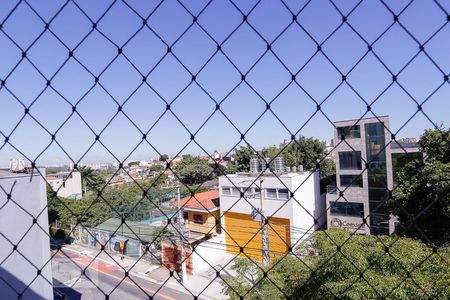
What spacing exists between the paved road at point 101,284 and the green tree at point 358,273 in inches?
122

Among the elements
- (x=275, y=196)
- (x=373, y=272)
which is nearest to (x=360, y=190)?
(x=275, y=196)

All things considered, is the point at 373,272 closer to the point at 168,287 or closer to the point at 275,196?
the point at 275,196

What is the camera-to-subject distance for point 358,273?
2.21 metres

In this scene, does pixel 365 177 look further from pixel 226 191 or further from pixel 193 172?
pixel 193 172

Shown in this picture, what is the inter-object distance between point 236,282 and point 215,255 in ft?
14.2

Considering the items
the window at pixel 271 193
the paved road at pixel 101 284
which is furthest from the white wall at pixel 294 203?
the paved road at pixel 101 284

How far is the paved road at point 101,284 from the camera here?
268 inches

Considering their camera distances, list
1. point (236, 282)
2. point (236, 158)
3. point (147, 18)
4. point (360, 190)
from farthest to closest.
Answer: point (236, 158) → point (360, 190) → point (236, 282) → point (147, 18)

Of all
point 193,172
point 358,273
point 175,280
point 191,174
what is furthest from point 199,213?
point 358,273

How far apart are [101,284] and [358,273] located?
272 inches

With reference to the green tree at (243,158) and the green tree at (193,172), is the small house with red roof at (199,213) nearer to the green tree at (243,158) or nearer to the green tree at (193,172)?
the green tree at (193,172)

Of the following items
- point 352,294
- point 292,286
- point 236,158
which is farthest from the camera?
point 236,158

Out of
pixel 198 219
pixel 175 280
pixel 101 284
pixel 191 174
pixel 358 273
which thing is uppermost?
pixel 191 174

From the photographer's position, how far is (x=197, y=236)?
837 cm
